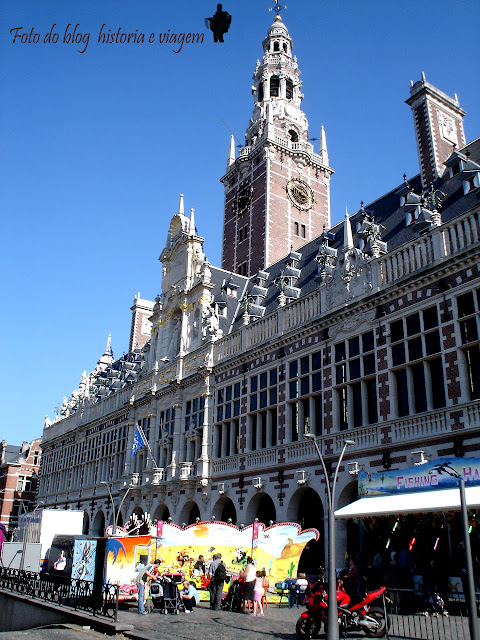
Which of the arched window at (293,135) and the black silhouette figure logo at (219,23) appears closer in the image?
the black silhouette figure logo at (219,23)

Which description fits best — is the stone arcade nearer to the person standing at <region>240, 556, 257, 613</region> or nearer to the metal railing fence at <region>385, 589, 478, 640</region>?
the metal railing fence at <region>385, 589, 478, 640</region>

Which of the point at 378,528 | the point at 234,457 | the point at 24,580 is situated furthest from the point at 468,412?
the point at 24,580

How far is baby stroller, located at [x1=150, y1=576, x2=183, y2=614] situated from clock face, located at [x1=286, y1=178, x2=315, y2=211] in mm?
36354

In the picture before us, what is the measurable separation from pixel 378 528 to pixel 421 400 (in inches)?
175

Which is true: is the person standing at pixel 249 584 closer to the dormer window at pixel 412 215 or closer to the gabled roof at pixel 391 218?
the gabled roof at pixel 391 218

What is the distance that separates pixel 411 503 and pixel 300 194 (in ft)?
122

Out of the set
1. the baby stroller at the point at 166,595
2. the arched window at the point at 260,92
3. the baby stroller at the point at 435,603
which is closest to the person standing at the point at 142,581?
the baby stroller at the point at 166,595

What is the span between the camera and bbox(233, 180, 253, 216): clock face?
166ft

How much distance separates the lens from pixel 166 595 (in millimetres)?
17781

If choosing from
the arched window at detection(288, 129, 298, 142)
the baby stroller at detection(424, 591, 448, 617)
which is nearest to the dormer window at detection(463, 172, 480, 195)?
the baby stroller at detection(424, 591, 448, 617)

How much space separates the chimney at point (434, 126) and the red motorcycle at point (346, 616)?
63.5 feet

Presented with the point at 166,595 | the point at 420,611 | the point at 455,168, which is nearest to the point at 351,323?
the point at 455,168

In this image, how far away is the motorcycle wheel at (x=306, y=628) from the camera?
43.6ft

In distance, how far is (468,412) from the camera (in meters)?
18.0
